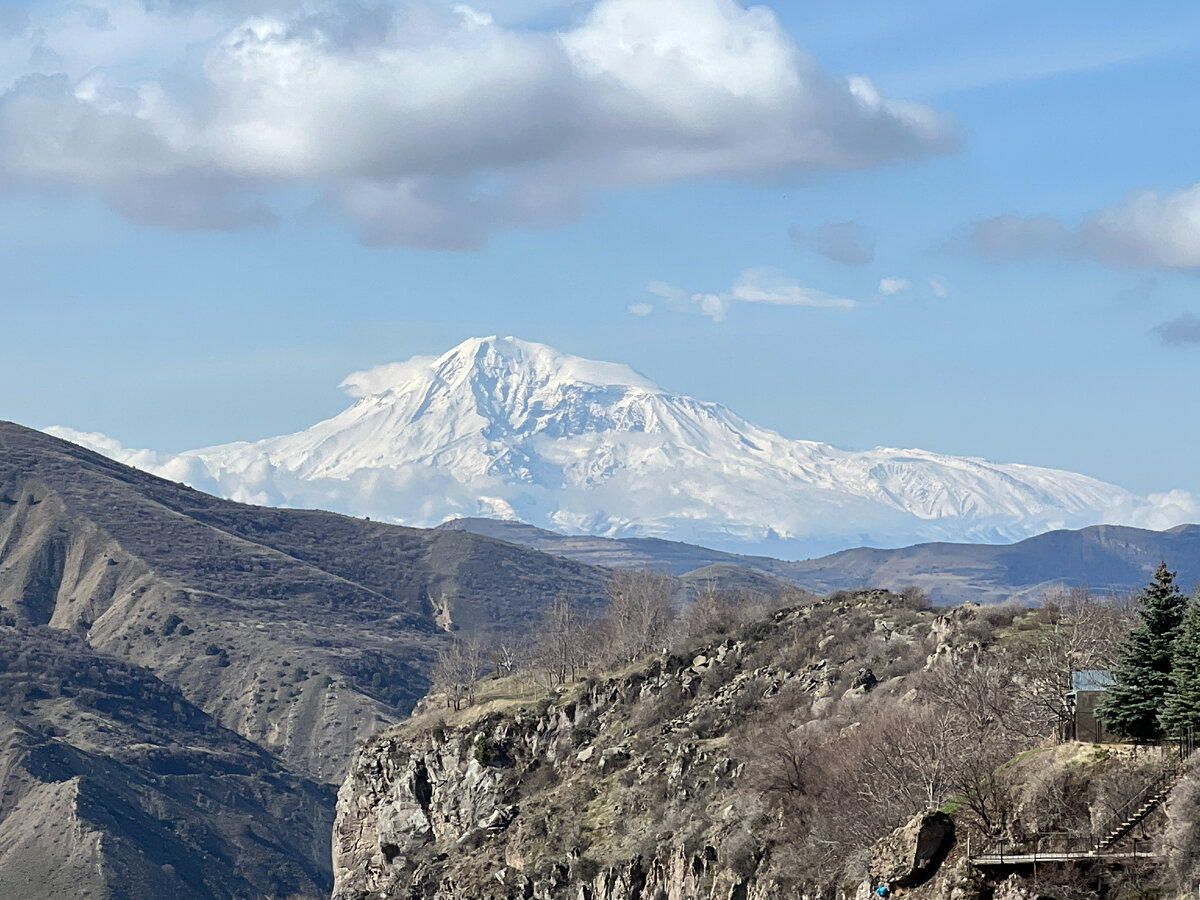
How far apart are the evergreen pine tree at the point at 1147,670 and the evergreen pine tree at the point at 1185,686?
585 mm

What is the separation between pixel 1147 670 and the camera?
67125 millimetres

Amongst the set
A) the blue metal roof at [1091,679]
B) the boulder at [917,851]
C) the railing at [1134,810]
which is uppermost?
the blue metal roof at [1091,679]

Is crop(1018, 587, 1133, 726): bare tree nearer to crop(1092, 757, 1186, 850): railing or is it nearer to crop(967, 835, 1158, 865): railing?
crop(1092, 757, 1186, 850): railing

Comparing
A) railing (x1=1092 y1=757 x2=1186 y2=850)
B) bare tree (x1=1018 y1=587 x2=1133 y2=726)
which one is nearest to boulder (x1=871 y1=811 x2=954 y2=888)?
railing (x1=1092 y1=757 x2=1186 y2=850)

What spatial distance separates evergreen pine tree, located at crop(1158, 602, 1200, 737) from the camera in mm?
62688

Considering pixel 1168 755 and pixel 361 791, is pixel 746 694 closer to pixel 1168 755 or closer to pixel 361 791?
pixel 361 791

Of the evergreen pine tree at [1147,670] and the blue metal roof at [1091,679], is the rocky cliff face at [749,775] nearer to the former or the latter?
the evergreen pine tree at [1147,670]

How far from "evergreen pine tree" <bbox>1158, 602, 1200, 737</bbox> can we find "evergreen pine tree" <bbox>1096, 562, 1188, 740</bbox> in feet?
1.92

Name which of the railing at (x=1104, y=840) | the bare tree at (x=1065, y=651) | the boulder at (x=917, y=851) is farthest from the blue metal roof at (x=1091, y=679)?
the boulder at (x=917, y=851)

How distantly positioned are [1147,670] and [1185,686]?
3787mm

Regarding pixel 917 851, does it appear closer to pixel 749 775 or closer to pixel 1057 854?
pixel 1057 854

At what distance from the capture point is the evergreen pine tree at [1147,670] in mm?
Result: 66188

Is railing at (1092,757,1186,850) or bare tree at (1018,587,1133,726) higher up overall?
bare tree at (1018,587,1133,726)

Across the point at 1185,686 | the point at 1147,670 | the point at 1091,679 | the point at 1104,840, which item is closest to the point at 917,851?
the point at 1104,840
